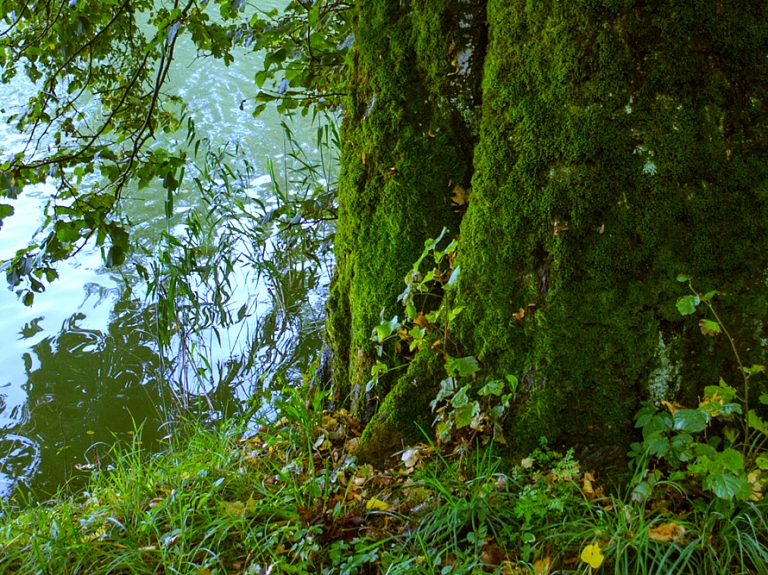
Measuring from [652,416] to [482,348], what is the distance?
59 cm

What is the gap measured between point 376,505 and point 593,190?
4.15 feet

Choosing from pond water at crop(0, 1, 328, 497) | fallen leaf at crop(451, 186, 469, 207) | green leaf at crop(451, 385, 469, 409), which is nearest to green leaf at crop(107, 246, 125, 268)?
pond water at crop(0, 1, 328, 497)

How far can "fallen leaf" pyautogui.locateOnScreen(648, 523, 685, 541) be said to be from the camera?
1779mm

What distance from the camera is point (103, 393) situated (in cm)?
460

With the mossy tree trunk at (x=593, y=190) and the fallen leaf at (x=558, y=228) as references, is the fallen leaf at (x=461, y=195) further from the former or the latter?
the fallen leaf at (x=558, y=228)

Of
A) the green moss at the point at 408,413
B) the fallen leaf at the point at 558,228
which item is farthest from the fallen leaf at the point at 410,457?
the fallen leaf at the point at 558,228

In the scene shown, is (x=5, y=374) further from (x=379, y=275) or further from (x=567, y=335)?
(x=567, y=335)

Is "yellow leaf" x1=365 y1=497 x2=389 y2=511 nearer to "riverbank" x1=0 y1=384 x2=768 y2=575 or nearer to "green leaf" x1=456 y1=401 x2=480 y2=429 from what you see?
"riverbank" x1=0 y1=384 x2=768 y2=575

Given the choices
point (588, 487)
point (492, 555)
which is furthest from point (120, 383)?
point (588, 487)

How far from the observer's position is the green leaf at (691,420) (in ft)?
5.96

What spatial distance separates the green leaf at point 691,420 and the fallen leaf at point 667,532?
0.27 m

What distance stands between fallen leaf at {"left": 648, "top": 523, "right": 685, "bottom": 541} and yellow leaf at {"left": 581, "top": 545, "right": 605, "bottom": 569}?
0.56ft

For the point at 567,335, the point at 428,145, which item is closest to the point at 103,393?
the point at 428,145

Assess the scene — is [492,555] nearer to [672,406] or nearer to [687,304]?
[672,406]
